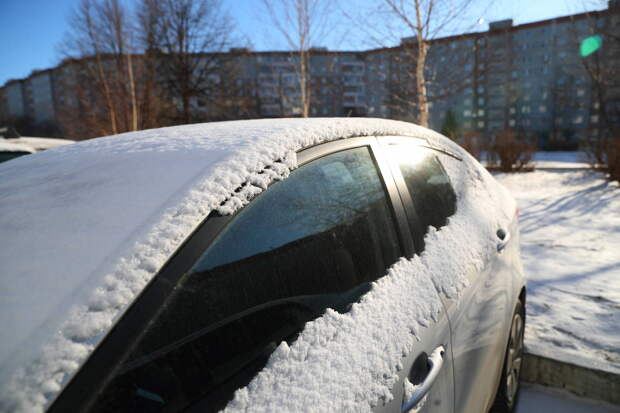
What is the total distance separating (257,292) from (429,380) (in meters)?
0.55

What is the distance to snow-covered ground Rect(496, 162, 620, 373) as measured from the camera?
2236 millimetres

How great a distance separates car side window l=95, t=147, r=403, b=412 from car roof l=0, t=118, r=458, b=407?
7 centimetres

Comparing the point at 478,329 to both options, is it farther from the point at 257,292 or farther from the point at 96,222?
the point at 96,222

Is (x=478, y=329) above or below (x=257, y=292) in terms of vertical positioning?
below

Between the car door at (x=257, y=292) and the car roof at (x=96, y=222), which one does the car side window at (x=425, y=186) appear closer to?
the car door at (x=257, y=292)

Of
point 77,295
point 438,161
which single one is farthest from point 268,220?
point 438,161

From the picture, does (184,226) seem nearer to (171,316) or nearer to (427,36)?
(171,316)

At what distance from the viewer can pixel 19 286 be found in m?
0.62

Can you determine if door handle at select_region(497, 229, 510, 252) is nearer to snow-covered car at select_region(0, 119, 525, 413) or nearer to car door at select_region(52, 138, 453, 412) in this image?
snow-covered car at select_region(0, 119, 525, 413)

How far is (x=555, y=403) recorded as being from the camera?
6.34ft

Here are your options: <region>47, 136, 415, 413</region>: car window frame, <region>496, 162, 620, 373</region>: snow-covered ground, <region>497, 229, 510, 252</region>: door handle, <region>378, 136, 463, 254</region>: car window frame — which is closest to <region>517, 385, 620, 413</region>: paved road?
<region>496, 162, 620, 373</region>: snow-covered ground

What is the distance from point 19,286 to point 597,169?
50.6 feet

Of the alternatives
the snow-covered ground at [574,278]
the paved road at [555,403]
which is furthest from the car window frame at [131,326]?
the snow-covered ground at [574,278]

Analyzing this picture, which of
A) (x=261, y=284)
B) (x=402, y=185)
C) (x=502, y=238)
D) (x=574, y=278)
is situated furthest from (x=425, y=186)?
(x=574, y=278)
